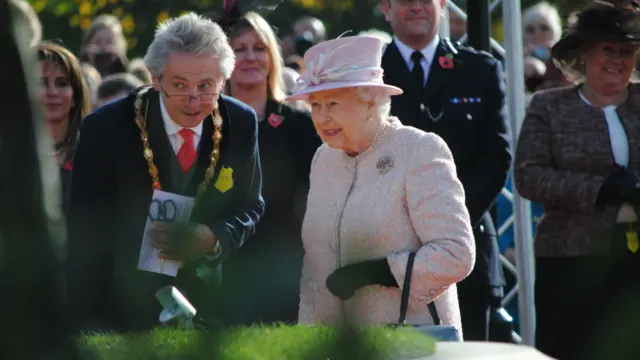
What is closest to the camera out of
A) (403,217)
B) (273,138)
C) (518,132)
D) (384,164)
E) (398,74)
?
(403,217)

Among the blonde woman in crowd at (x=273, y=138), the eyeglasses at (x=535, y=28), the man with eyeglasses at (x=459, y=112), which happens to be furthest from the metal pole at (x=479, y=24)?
the eyeglasses at (x=535, y=28)

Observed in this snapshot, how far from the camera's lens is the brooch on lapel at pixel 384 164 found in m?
3.83

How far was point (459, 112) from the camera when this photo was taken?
5512mm

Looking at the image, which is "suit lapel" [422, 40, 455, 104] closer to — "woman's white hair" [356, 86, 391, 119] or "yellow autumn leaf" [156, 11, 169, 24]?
"woman's white hair" [356, 86, 391, 119]

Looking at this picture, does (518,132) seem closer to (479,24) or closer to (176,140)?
(479,24)

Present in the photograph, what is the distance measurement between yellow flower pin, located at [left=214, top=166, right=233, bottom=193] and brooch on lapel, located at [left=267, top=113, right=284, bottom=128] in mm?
1558

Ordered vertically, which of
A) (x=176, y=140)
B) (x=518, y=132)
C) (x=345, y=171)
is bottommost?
(x=518, y=132)

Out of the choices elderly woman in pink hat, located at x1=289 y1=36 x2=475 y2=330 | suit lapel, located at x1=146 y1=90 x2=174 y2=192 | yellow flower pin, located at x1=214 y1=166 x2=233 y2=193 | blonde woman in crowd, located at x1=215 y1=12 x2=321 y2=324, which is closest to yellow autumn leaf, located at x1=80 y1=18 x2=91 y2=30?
elderly woman in pink hat, located at x1=289 y1=36 x2=475 y2=330

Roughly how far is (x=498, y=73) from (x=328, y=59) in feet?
6.63

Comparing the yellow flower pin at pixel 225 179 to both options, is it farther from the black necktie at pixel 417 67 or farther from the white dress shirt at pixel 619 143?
the white dress shirt at pixel 619 143

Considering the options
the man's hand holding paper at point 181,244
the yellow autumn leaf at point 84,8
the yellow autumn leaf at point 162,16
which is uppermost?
the yellow autumn leaf at point 84,8

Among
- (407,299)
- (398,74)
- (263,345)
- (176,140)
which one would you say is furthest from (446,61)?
(263,345)

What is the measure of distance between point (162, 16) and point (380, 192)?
3.07 meters

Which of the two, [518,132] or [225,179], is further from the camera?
[518,132]
